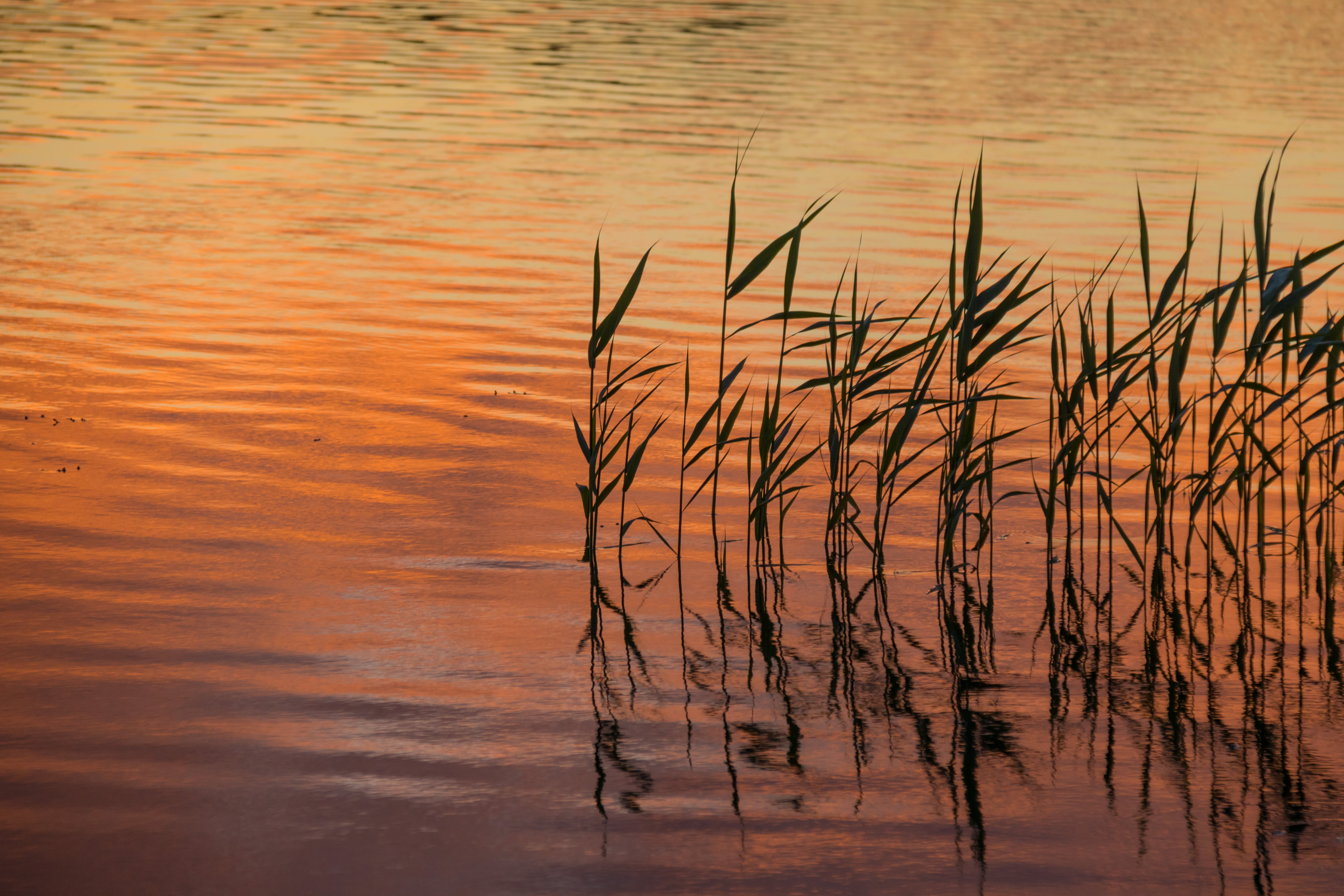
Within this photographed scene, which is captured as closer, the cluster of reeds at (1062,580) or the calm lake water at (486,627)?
the calm lake water at (486,627)

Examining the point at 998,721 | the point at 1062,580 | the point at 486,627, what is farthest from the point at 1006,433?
the point at 486,627

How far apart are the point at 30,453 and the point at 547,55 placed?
25.4 metres

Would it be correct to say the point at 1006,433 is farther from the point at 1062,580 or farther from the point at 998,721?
the point at 998,721

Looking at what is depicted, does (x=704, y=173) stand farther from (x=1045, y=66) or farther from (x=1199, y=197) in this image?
(x=1045, y=66)

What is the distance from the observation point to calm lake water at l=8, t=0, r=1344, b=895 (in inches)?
158

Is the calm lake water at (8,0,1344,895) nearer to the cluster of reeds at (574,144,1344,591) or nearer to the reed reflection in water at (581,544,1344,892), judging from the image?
the reed reflection in water at (581,544,1344,892)

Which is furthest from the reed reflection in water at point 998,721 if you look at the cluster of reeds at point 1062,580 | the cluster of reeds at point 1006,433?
the cluster of reeds at point 1006,433

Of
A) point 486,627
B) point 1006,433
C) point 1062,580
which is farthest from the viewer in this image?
point 1062,580

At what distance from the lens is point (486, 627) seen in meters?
5.50

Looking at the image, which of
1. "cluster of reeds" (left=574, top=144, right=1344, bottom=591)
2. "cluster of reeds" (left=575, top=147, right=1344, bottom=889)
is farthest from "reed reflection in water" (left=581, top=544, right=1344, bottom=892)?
"cluster of reeds" (left=574, top=144, right=1344, bottom=591)

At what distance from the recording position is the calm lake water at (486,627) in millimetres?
4012

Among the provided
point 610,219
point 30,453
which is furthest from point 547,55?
point 30,453

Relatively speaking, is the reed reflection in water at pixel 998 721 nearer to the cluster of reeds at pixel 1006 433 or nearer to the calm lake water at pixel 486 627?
the calm lake water at pixel 486 627

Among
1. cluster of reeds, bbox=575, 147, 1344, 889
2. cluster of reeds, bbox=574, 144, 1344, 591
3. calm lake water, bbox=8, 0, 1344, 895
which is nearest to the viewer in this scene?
calm lake water, bbox=8, 0, 1344, 895
